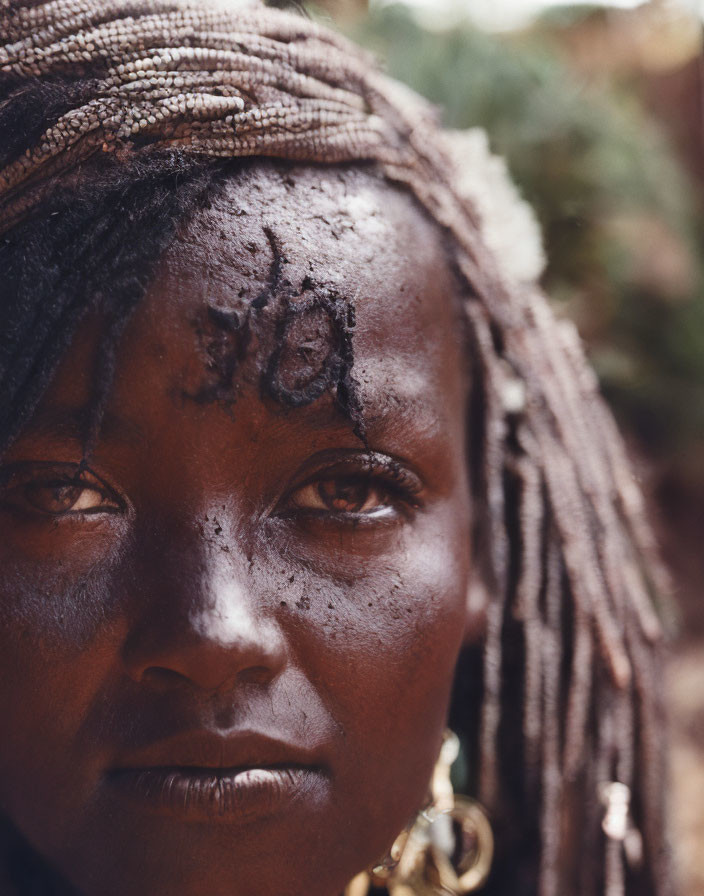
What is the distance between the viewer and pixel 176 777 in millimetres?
952

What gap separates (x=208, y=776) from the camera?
96 cm

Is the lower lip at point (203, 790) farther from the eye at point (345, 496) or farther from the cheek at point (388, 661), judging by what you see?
the eye at point (345, 496)

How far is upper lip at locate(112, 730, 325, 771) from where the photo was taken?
3.09 ft

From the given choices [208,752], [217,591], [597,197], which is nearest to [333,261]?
[217,591]

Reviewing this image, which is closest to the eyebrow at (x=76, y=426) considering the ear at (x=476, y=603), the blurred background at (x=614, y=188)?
the ear at (x=476, y=603)

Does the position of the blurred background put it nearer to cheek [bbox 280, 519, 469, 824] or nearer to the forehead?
the forehead

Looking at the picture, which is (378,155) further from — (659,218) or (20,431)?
(659,218)

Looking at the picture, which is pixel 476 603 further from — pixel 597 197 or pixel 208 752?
pixel 597 197

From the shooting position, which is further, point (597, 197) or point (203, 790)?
point (597, 197)

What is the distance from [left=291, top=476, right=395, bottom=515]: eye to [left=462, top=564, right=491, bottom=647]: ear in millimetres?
315

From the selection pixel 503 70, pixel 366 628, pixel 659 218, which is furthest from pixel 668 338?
pixel 366 628

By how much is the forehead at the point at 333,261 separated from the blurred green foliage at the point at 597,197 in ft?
2.98

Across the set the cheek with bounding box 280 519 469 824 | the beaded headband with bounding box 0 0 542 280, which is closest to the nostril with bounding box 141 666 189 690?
the cheek with bounding box 280 519 469 824

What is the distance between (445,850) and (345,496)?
0.71 meters
